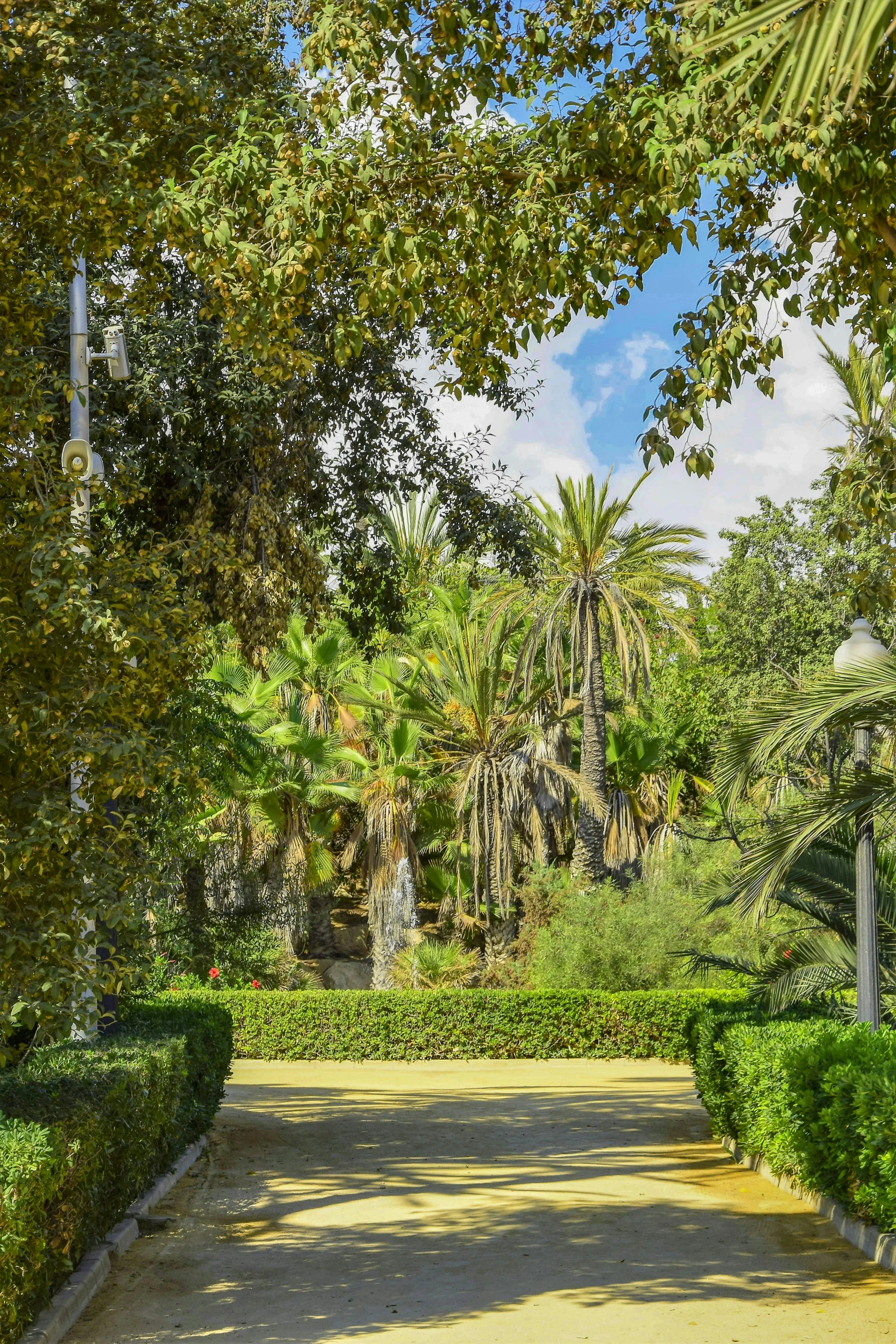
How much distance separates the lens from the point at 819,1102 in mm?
7820

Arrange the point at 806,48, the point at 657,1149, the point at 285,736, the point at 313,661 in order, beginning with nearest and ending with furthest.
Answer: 1. the point at 806,48
2. the point at 657,1149
3. the point at 285,736
4. the point at 313,661

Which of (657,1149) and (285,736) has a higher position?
(285,736)

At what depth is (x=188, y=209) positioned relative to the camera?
20.7 feet

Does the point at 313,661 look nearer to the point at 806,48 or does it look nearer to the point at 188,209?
the point at 188,209

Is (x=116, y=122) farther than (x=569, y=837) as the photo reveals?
No

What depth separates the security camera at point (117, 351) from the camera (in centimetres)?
969

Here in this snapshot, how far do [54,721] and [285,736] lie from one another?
21313 millimetres

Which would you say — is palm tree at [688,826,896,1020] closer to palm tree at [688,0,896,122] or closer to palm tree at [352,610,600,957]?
palm tree at [688,0,896,122]

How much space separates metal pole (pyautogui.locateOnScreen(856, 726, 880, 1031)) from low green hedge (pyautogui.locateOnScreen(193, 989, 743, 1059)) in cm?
1207

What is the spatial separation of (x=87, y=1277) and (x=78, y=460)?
4.13 metres

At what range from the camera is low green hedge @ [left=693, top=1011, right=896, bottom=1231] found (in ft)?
22.3

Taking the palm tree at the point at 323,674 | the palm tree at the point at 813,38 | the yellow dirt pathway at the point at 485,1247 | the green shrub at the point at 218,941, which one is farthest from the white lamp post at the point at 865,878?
the palm tree at the point at 323,674

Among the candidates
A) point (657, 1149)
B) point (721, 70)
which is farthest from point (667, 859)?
point (721, 70)

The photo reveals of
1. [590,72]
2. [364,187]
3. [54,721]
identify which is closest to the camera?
[54,721]
